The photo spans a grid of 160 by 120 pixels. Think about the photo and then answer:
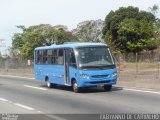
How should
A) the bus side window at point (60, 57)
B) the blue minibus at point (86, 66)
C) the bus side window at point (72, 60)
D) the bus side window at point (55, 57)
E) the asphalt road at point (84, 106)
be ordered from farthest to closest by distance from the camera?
the bus side window at point (55, 57) < the bus side window at point (60, 57) < the bus side window at point (72, 60) < the blue minibus at point (86, 66) < the asphalt road at point (84, 106)

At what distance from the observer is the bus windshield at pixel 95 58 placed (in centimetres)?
2083

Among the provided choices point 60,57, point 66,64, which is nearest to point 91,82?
point 66,64

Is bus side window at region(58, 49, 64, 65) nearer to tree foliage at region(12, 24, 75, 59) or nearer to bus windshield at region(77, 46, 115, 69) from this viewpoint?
bus windshield at region(77, 46, 115, 69)

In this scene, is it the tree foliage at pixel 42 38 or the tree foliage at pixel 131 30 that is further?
the tree foliage at pixel 42 38

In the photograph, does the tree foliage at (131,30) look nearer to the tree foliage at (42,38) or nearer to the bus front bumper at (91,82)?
the tree foliage at (42,38)

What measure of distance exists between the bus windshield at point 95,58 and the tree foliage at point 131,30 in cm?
4304

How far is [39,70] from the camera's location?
27844 mm

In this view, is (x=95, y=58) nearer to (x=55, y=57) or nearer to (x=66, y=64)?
(x=66, y=64)

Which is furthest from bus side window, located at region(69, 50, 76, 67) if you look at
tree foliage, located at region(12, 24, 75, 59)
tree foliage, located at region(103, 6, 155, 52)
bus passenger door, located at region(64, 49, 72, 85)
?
tree foliage, located at region(12, 24, 75, 59)

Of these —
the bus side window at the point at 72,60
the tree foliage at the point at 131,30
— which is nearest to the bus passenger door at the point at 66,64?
the bus side window at the point at 72,60

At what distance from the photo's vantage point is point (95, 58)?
829 inches

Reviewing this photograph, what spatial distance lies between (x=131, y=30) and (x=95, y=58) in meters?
46.8

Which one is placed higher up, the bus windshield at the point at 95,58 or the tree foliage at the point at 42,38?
the tree foliage at the point at 42,38

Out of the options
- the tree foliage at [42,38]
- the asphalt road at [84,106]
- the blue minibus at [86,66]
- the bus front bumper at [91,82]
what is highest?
the tree foliage at [42,38]
